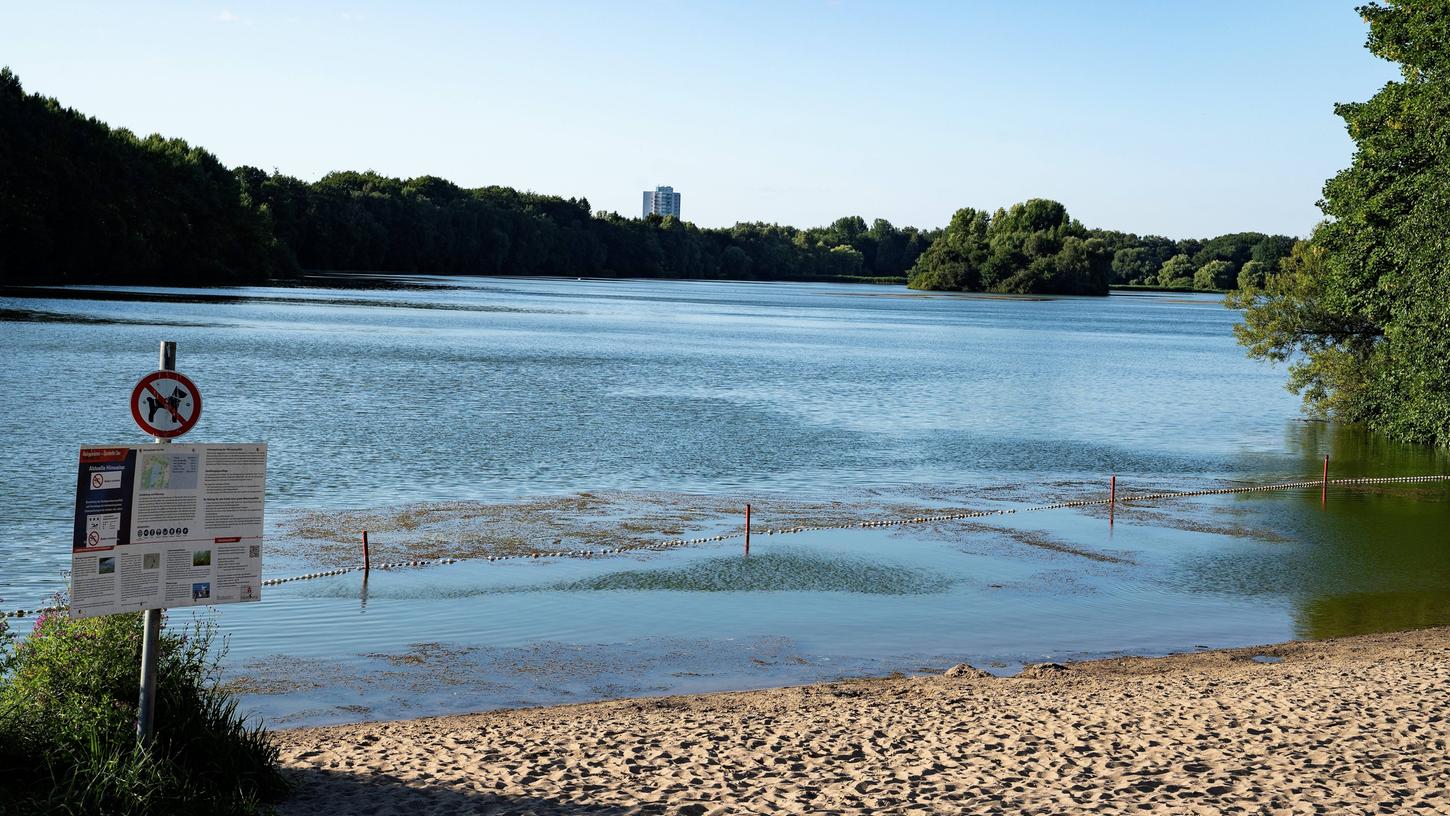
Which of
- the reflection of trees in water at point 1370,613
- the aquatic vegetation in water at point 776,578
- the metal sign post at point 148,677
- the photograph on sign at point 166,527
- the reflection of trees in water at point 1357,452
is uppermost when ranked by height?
the photograph on sign at point 166,527

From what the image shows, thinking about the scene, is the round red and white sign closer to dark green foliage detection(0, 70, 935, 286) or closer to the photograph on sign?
the photograph on sign

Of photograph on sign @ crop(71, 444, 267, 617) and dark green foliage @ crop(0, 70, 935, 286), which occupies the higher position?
dark green foliage @ crop(0, 70, 935, 286)

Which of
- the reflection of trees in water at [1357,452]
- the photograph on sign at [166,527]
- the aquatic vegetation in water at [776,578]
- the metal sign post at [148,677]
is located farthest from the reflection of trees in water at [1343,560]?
the metal sign post at [148,677]

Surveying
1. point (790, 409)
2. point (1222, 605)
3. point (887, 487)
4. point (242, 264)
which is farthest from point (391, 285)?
point (1222, 605)

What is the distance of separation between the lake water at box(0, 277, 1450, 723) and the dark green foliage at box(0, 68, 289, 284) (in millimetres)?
37885

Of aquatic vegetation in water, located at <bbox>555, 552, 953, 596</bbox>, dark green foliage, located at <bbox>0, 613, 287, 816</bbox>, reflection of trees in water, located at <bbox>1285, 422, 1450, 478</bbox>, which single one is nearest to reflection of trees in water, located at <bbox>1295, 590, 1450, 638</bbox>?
aquatic vegetation in water, located at <bbox>555, 552, 953, 596</bbox>

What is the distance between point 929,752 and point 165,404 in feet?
20.0

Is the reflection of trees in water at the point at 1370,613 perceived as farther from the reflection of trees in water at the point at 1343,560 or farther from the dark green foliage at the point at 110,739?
the dark green foliage at the point at 110,739

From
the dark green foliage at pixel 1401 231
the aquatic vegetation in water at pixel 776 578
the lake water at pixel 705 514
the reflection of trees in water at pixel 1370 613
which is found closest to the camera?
the lake water at pixel 705 514

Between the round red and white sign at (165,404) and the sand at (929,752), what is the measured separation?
2.66 m

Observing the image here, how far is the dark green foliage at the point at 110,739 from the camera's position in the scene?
774 cm

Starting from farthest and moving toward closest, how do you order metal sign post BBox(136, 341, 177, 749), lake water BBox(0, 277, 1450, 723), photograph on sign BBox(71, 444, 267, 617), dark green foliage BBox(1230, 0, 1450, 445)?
dark green foliage BBox(1230, 0, 1450, 445) → lake water BBox(0, 277, 1450, 723) → metal sign post BBox(136, 341, 177, 749) → photograph on sign BBox(71, 444, 267, 617)

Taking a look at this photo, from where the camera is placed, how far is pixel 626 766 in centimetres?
984

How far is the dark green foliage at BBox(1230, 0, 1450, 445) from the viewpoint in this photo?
3175 cm
